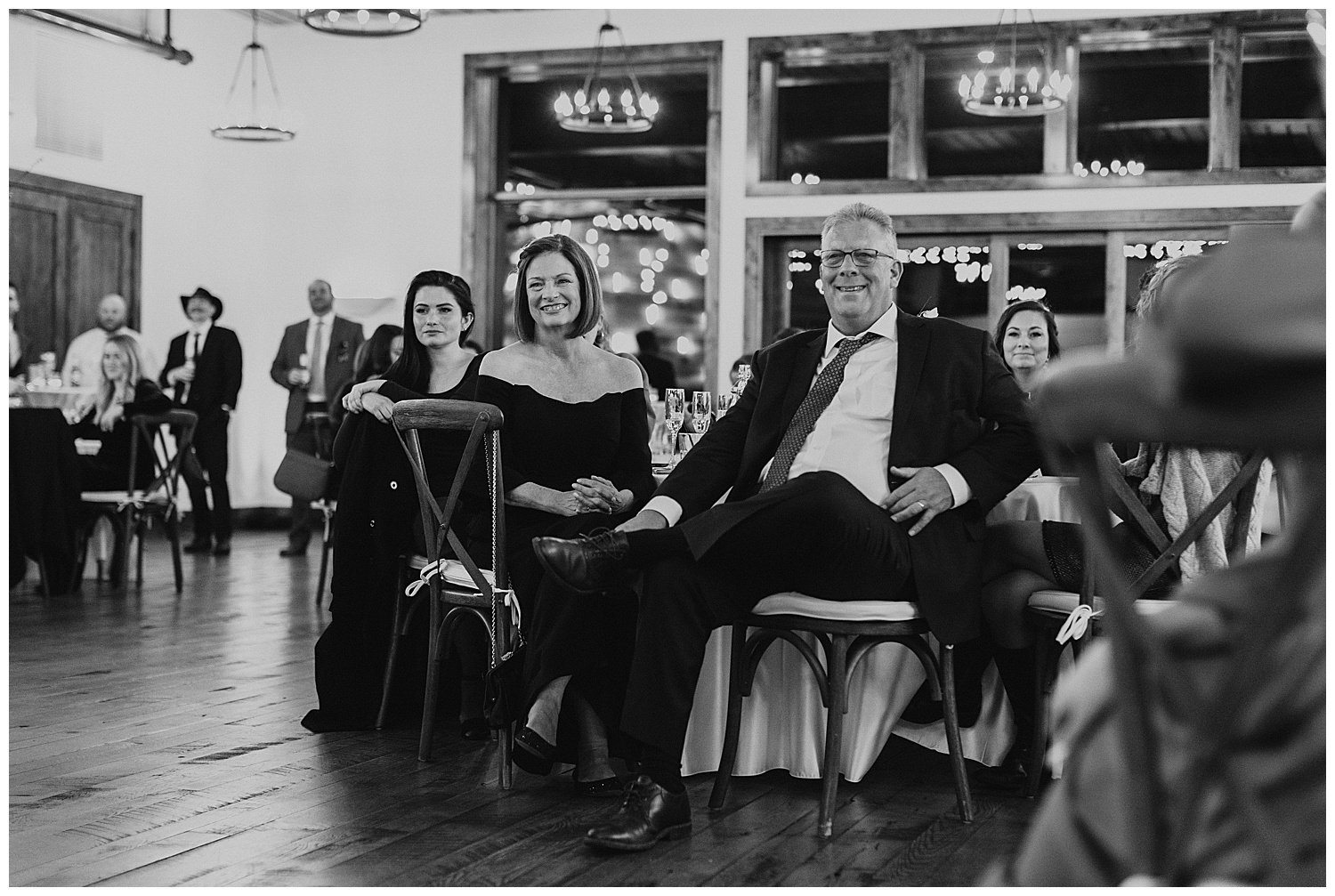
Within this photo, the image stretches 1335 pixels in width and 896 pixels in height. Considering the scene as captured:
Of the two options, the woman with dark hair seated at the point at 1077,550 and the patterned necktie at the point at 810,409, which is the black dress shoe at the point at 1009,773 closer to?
the woman with dark hair seated at the point at 1077,550

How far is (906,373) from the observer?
10.9 ft

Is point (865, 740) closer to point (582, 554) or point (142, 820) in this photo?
point (582, 554)

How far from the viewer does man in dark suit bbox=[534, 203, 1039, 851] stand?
292 cm

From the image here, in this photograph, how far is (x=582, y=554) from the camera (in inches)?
115

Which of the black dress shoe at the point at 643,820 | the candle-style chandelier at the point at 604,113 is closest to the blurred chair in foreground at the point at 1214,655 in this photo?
the black dress shoe at the point at 643,820

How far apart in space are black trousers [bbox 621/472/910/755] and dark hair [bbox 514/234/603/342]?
101 centimetres

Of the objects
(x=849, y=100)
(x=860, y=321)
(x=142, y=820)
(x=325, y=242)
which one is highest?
(x=849, y=100)

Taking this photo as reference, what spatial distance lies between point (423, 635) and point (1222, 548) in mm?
2120

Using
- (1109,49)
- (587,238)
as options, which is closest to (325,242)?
(587,238)

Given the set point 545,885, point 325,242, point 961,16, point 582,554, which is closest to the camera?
point 545,885

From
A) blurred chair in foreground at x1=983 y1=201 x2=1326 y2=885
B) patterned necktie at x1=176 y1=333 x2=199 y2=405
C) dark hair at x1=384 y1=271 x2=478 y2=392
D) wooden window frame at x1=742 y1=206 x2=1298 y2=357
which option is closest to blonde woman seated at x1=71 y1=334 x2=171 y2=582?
patterned necktie at x1=176 y1=333 x2=199 y2=405

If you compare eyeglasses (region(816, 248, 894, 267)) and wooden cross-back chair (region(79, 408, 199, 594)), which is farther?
wooden cross-back chair (region(79, 408, 199, 594))

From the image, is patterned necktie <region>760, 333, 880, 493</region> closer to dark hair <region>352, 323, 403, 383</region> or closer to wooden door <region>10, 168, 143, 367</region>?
dark hair <region>352, 323, 403, 383</region>

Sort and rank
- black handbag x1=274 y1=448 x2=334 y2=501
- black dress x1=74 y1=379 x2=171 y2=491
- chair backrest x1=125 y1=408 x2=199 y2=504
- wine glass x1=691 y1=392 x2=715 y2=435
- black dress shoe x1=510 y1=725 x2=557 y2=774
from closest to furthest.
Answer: black dress shoe x1=510 y1=725 x2=557 y2=774 → wine glass x1=691 y1=392 x2=715 y2=435 → black handbag x1=274 y1=448 x2=334 y2=501 → chair backrest x1=125 y1=408 x2=199 y2=504 → black dress x1=74 y1=379 x2=171 y2=491
